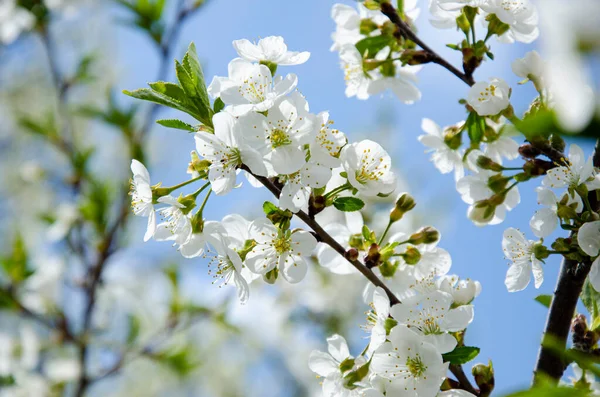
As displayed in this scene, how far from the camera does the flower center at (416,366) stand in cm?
93

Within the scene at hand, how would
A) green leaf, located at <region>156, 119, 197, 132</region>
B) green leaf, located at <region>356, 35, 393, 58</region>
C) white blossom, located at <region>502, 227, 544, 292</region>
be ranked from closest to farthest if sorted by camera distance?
green leaf, located at <region>156, 119, 197, 132</region>
white blossom, located at <region>502, 227, 544, 292</region>
green leaf, located at <region>356, 35, 393, 58</region>

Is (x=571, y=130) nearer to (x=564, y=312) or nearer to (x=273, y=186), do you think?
(x=273, y=186)

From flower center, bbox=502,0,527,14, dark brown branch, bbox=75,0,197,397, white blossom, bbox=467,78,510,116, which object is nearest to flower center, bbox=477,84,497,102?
white blossom, bbox=467,78,510,116

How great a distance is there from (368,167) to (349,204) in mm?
88

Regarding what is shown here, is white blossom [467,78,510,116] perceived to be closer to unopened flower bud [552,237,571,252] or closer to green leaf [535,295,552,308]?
unopened flower bud [552,237,571,252]

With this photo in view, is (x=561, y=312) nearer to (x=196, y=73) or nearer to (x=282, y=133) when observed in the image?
(x=282, y=133)

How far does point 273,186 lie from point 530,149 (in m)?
0.55

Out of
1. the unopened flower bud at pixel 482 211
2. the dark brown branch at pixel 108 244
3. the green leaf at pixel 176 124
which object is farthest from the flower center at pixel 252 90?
the dark brown branch at pixel 108 244

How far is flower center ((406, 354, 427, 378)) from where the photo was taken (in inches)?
36.5

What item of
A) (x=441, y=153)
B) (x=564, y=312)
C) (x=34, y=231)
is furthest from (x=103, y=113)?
(x=34, y=231)

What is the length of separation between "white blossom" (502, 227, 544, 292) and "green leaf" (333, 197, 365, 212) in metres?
0.33

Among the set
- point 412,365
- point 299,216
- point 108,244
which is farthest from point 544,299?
point 108,244

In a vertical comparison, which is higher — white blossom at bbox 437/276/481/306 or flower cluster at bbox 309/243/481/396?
white blossom at bbox 437/276/481/306

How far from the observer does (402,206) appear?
1241 millimetres
